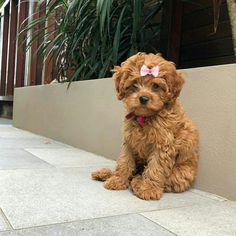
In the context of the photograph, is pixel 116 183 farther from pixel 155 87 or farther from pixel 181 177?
pixel 155 87

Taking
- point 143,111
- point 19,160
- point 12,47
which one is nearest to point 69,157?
point 19,160

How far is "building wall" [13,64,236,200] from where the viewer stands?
2.85 metres

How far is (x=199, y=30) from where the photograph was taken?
17.0 ft

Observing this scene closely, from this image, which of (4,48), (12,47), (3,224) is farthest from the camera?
(4,48)

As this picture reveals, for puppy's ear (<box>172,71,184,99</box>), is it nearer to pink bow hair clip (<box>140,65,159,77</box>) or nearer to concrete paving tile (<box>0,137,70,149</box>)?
pink bow hair clip (<box>140,65,159,77</box>)

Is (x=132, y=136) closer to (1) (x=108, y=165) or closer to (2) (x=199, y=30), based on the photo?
(1) (x=108, y=165)

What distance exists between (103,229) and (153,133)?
917mm

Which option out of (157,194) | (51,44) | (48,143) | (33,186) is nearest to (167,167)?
(157,194)

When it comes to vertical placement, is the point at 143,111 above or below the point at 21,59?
below

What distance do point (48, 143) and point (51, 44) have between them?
1.43 metres

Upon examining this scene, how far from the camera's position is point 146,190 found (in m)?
2.75

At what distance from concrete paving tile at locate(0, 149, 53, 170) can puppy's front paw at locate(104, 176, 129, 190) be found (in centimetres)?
99

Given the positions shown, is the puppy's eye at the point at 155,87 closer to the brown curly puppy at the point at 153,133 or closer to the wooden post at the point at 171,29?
the brown curly puppy at the point at 153,133

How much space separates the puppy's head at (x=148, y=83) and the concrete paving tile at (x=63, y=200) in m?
0.61
